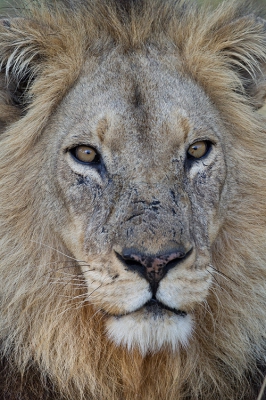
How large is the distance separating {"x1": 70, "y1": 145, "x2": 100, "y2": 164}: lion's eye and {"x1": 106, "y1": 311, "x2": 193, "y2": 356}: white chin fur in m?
0.90

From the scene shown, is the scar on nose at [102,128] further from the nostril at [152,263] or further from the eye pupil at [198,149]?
the nostril at [152,263]

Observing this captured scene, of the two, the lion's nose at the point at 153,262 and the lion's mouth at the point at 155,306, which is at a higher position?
the lion's nose at the point at 153,262

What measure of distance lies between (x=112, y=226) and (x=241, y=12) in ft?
5.82

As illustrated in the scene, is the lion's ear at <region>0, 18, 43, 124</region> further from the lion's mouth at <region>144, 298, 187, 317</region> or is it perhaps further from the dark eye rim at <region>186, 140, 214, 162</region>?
the lion's mouth at <region>144, 298, 187, 317</region>

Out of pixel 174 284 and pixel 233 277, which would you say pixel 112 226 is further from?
pixel 233 277

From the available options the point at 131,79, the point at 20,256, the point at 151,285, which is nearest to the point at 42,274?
the point at 20,256

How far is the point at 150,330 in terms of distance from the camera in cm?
352

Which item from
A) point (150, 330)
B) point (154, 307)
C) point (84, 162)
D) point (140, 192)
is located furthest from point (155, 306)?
point (84, 162)

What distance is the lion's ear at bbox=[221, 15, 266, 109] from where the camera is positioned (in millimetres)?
4336

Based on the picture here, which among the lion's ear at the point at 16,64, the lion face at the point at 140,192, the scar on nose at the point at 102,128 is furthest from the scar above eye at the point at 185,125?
the lion's ear at the point at 16,64

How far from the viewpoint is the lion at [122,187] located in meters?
3.85

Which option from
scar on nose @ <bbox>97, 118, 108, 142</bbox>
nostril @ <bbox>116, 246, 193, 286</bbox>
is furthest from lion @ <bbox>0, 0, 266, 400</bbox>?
nostril @ <bbox>116, 246, 193, 286</bbox>

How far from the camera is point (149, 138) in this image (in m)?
3.88

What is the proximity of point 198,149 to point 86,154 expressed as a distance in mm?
640
